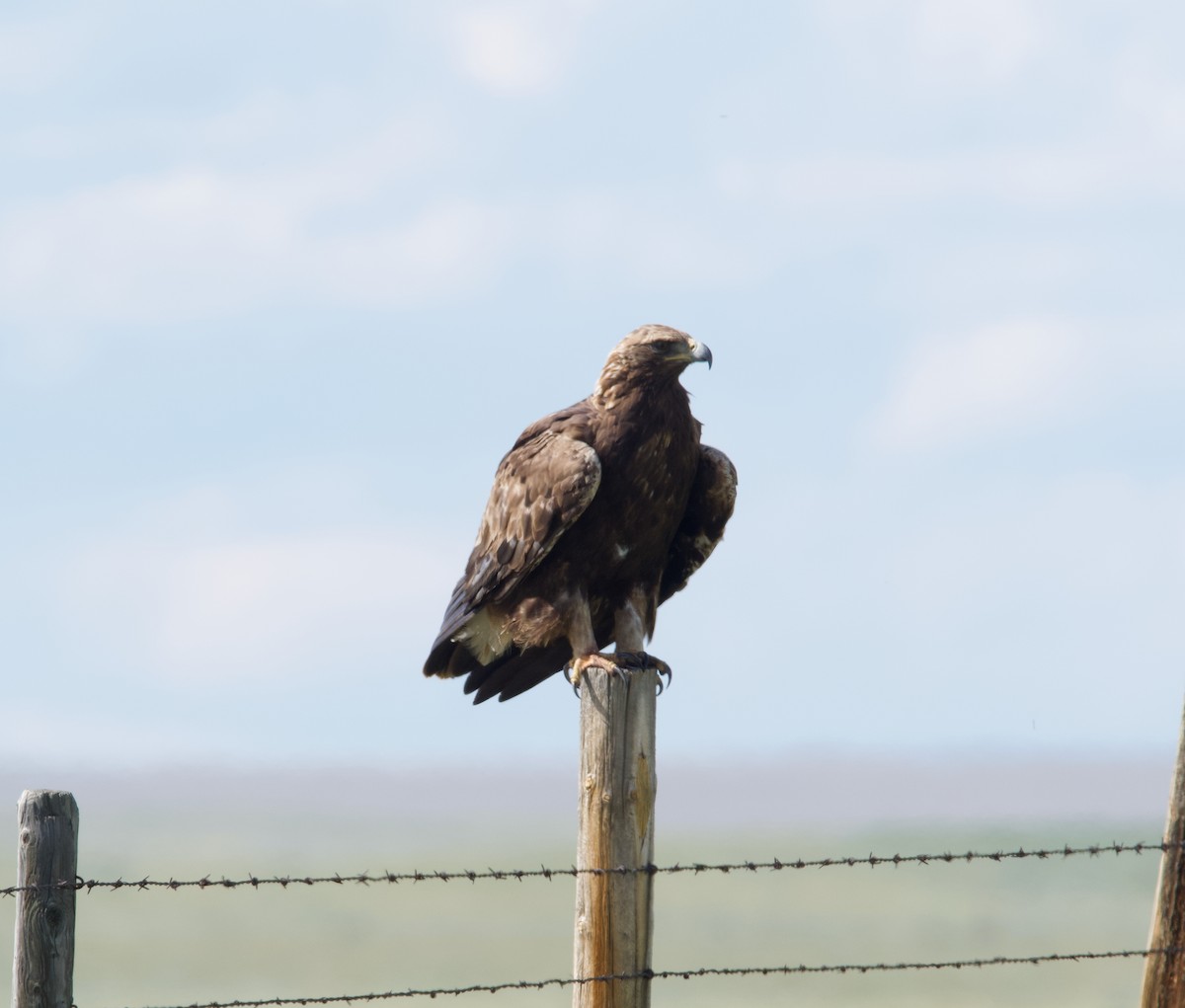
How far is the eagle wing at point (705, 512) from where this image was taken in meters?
6.42

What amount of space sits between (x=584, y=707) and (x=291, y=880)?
3.35 ft

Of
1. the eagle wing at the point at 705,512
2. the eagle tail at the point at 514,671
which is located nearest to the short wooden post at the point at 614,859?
the eagle tail at the point at 514,671

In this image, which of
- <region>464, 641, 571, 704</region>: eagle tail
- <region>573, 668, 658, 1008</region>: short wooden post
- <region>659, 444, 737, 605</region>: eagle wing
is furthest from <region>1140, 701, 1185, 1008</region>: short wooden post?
<region>464, 641, 571, 704</region>: eagle tail

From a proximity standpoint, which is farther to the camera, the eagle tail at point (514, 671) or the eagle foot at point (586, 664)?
the eagle tail at point (514, 671)

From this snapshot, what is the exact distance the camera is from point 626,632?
250 inches

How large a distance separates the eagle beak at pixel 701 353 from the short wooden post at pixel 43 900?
128 inches

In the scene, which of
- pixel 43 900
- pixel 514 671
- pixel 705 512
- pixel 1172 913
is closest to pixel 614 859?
pixel 43 900

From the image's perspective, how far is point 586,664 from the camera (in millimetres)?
5758

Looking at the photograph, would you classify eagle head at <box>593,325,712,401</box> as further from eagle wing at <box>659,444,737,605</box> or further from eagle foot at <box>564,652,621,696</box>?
eagle foot at <box>564,652,621,696</box>

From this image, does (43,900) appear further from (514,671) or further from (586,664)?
(514,671)

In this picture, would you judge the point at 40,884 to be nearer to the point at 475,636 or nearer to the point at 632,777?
the point at 632,777

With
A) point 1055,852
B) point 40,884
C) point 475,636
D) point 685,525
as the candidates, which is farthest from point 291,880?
point 685,525

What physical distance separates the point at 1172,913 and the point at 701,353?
278 cm

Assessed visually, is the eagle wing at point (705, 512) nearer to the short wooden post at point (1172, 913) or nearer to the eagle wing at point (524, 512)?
the eagle wing at point (524, 512)
